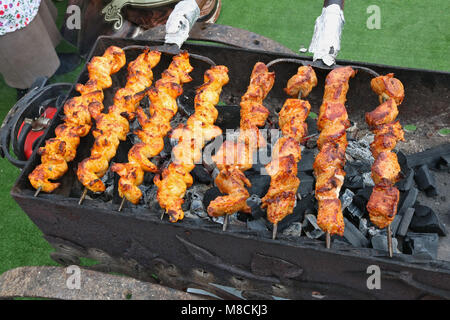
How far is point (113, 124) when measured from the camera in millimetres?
2670

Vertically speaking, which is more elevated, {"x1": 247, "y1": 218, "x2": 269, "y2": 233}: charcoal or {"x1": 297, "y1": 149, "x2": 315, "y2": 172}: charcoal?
{"x1": 297, "y1": 149, "x2": 315, "y2": 172}: charcoal

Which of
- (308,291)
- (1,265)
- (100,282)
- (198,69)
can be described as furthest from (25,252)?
(308,291)

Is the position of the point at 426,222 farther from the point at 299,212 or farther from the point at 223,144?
the point at 223,144

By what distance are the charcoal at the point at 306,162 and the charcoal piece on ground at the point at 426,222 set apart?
817 mm

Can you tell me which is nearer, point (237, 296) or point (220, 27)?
point (237, 296)

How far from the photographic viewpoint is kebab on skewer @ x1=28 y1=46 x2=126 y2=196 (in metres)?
2.39

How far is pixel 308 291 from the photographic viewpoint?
92.9 inches

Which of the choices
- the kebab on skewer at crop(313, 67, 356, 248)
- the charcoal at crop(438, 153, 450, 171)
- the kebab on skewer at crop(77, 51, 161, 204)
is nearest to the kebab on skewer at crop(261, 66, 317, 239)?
the kebab on skewer at crop(313, 67, 356, 248)

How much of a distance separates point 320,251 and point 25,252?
2.67 meters

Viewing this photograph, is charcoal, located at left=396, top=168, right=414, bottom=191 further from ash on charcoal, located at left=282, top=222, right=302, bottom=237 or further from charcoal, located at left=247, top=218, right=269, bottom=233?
charcoal, located at left=247, top=218, right=269, bottom=233

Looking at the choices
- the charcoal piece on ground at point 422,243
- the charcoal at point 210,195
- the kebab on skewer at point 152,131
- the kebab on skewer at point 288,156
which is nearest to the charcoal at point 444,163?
the charcoal piece on ground at point 422,243

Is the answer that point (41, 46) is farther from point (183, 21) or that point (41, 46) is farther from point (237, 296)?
point (237, 296)

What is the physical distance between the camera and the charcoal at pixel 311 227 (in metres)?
2.55

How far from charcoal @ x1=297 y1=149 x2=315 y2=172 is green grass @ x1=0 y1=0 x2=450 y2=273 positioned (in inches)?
86.0
